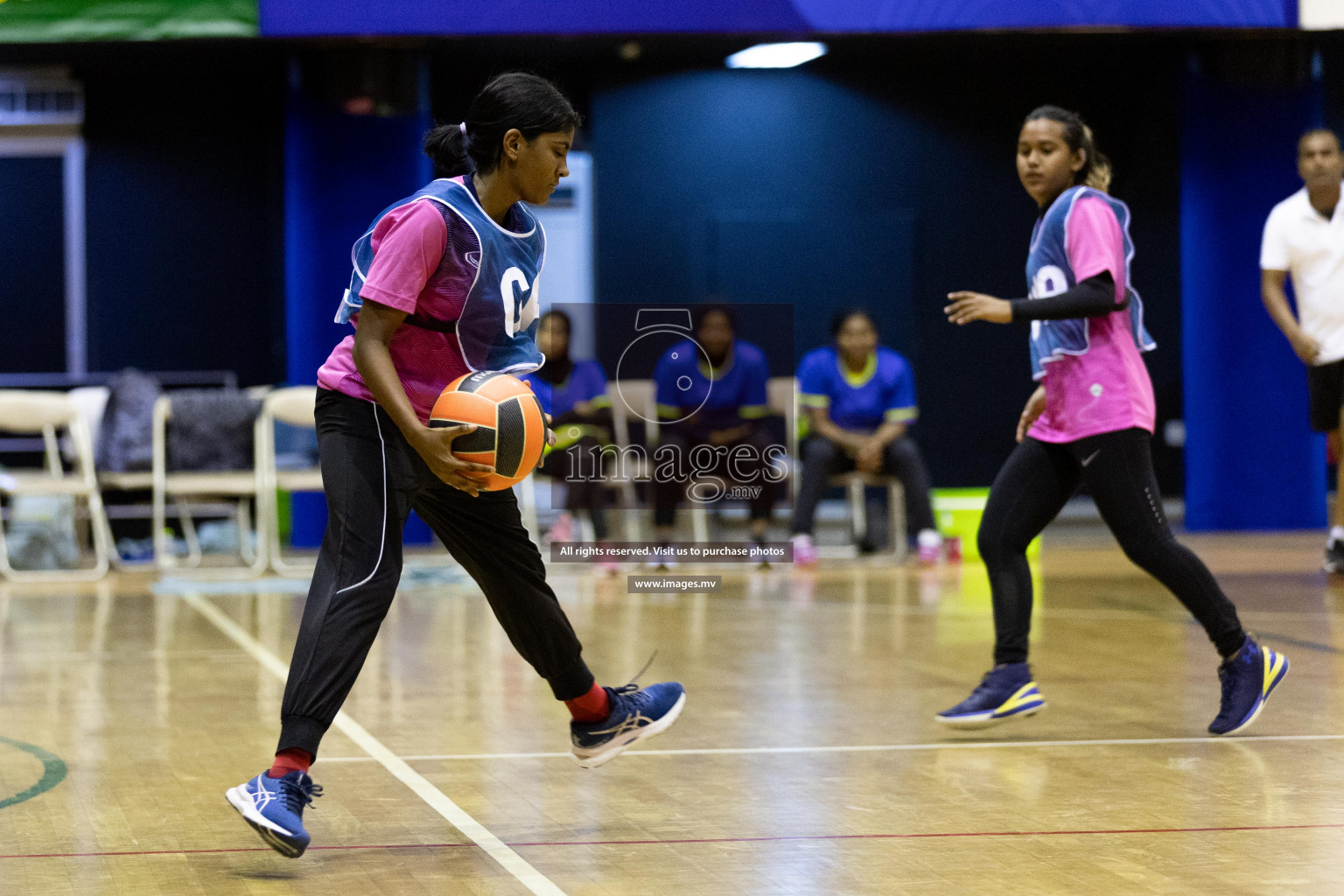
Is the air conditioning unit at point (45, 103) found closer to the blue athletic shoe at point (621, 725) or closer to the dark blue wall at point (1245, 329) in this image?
the dark blue wall at point (1245, 329)

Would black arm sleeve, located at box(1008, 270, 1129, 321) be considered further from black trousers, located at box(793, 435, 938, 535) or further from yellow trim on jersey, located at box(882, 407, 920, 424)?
yellow trim on jersey, located at box(882, 407, 920, 424)

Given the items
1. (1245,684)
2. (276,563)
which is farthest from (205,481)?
(1245,684)

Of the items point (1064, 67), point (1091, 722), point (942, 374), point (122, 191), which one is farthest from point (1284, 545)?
point (122, 191)

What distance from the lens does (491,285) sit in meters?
3.62

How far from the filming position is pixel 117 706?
5.59 m

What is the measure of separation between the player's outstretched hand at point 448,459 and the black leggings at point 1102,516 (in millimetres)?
1892

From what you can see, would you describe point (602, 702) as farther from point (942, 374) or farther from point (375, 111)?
point (942, 374)

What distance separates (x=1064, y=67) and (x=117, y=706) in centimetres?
1151

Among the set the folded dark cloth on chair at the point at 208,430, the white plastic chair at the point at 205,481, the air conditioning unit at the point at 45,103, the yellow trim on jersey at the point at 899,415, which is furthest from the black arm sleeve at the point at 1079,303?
the air conditioning unit at the point at 45,103

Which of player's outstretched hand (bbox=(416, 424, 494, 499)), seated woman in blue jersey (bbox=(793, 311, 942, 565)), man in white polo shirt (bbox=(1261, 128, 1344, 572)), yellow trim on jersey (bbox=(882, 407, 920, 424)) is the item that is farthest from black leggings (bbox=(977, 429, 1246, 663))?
yellow trim on jersey (bbox=(882, 407, 920, 424))

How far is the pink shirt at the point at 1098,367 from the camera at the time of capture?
4.71 metres

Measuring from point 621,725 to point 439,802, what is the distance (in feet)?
1.61

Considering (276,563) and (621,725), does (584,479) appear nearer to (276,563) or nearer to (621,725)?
(276,563)

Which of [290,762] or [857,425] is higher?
[857,425]
